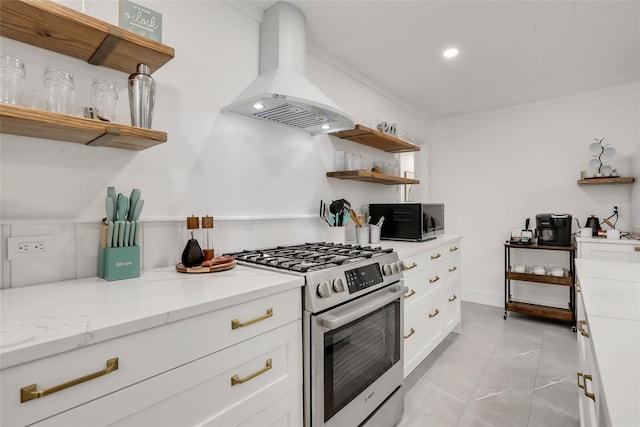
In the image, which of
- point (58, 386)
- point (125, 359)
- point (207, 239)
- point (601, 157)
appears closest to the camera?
point (58, 386)

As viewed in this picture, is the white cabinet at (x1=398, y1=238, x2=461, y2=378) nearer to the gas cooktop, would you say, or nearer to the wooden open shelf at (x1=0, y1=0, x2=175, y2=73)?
the gas cooktop

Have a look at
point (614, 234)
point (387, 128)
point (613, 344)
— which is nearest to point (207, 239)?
point (613, 344)

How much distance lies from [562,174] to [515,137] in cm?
66

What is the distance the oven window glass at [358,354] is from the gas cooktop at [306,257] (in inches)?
11.2

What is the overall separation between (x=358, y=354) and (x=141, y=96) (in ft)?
4.90

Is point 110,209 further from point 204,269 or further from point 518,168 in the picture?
point 518,168

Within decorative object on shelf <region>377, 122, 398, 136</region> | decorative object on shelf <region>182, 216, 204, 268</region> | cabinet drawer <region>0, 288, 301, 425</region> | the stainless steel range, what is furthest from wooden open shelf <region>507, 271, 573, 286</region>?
decorative object on shelf <region>182, 216, 204, 268</region>

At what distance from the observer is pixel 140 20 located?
1.32 meters

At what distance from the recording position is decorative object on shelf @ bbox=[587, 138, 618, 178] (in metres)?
3.18

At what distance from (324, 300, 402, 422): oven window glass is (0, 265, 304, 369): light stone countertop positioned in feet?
1.17

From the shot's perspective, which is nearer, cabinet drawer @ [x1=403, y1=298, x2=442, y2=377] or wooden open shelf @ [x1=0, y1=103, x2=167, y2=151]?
wooden open shelf @ [x1=0, y1=103, x2=167, y2=151]

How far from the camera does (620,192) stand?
3.19 meters

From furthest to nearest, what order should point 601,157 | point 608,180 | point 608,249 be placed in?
point 601,157 → point 608,180 → point 608,249

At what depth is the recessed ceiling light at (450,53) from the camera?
8.02ft
